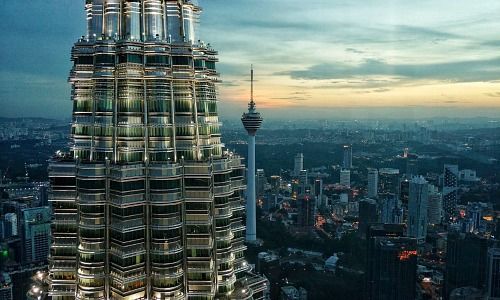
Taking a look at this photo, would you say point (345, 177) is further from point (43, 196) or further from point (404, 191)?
point (43, 196)

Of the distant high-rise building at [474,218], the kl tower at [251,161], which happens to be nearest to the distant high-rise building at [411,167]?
the distant high-rise building at [474,218]

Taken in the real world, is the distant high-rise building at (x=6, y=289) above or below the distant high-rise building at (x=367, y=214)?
above

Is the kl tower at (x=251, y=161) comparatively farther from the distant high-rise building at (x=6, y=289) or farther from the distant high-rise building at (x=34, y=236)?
the distant high-rise building at (x=6, y=289)

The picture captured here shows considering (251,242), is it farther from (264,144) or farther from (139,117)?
(264,144)

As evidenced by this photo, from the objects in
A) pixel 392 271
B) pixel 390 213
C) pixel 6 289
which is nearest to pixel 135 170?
pixel 6 289

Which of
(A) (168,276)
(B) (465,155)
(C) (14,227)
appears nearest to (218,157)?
(A) (168,276)
